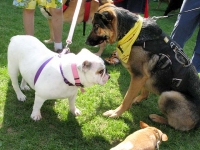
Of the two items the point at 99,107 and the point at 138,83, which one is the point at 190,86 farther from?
the point at 99,107

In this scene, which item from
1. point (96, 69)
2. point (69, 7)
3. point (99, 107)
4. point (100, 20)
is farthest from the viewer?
point (69, 7)

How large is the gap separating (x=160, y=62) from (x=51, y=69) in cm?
152

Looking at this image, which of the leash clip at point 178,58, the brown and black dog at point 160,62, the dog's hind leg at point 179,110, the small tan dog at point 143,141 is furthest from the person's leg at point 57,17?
the small tan dog at point 143,141

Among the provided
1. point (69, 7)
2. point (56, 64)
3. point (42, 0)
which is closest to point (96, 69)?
point (56, 64)

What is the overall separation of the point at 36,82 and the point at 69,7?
280 centimetres

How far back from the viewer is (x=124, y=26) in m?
3.58

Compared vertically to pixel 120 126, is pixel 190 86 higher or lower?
higher

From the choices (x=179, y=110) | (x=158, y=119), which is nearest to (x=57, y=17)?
(x=158, y=119)

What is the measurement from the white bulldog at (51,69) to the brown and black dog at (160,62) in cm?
68

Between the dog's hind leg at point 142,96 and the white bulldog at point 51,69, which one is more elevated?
the white bulldog at point 51,69

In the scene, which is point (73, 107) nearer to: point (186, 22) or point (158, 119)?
point (158, 119)

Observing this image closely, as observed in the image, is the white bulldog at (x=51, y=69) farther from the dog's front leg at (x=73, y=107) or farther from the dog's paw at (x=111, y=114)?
the dog's paw at (x=111, y=114)

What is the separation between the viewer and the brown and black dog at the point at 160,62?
3.58 m

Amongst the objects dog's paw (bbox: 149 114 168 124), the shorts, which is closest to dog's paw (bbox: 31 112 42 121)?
dog's paw (bbox: 149 114 168 124)
